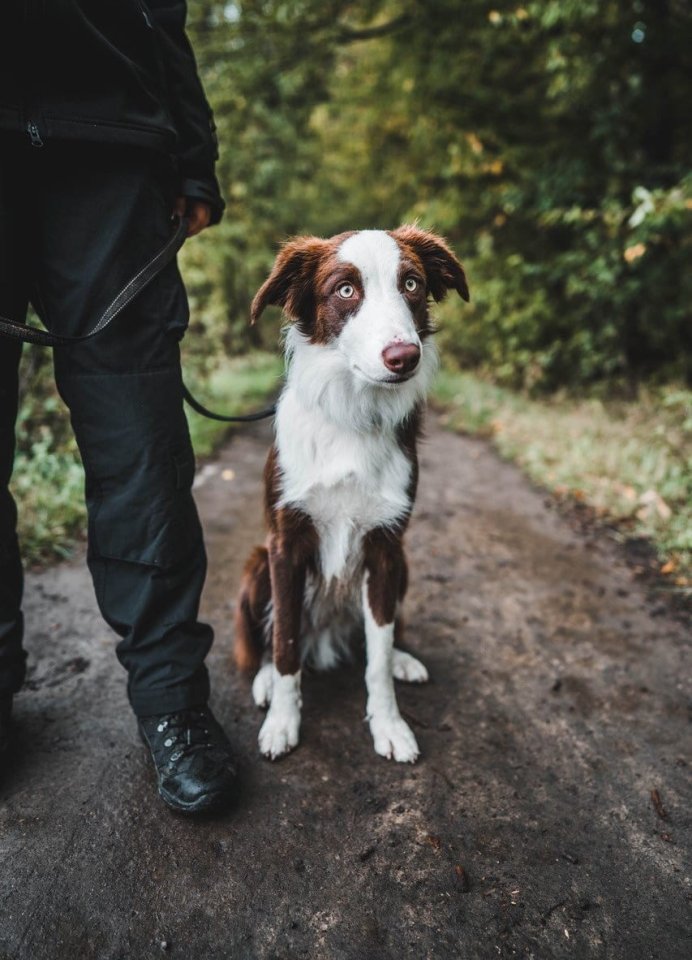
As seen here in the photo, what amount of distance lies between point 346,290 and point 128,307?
61 centimetres

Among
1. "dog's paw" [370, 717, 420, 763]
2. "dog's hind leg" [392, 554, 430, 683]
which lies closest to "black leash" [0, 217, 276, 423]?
"dog's hind leg" [392, 554, 430, 683]

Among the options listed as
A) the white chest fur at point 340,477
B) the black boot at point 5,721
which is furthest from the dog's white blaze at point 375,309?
the black boot at point 5,721

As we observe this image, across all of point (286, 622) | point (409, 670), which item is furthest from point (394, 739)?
point (286, 622)

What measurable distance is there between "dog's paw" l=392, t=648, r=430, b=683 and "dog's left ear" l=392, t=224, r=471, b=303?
4.38 feet

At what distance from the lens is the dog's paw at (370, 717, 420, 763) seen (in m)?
1.85

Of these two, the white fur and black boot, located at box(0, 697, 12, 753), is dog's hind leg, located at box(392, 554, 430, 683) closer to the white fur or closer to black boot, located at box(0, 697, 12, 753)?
the white fur

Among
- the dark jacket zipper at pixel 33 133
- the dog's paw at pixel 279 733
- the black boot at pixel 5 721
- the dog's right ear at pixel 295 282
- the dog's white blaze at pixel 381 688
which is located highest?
the dark jacket zipper at pixel 33 133

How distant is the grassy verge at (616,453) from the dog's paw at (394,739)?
182 centimetres

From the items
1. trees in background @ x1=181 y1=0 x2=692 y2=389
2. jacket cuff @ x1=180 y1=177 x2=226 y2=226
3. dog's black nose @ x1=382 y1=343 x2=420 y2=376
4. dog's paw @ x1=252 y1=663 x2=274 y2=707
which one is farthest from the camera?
trees in background @ x1=181 y1=0 x2=692 y2=389

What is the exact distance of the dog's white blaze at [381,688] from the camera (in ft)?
6.24

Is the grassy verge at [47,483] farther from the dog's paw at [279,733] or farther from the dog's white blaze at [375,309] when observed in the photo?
the dog's white blaze at [375,309]

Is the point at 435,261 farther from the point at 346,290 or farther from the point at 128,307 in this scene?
the point at 128,307

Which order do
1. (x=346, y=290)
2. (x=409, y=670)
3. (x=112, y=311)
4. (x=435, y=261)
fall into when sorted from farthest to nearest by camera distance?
1. (x=409, y=670)
2. (x=435, y=261)
3. (x=346, y=290)
4. (x=112, y=311)

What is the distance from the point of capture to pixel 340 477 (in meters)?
1.79
